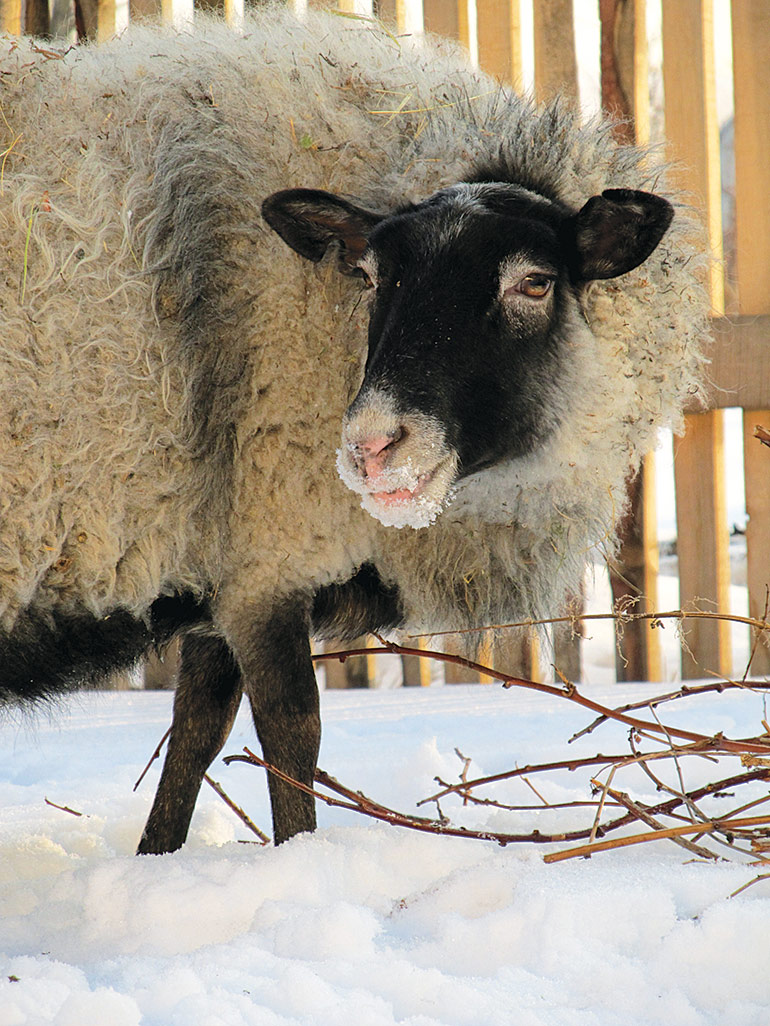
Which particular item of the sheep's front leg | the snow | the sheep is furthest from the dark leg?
the sheep's front leg

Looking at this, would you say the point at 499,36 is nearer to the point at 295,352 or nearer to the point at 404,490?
the point at 295,352

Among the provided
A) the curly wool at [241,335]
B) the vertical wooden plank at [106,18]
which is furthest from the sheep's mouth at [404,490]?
the vertical wooden plank at [106,18]

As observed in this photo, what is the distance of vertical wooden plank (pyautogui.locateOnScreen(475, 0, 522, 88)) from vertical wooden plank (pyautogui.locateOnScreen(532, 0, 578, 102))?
0.09 metres

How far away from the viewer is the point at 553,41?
4.45 m

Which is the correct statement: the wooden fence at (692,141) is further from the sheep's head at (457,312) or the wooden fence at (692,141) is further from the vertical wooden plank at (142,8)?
the sheep's head at (457,312)

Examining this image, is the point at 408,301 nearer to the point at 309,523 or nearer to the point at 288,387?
the point at 288,387

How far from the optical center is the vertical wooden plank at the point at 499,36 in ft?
14.4

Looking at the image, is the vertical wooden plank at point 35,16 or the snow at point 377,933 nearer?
the snow at point 377,933

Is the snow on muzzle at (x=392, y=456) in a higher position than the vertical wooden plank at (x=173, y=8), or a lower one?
lower

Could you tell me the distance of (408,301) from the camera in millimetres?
2127

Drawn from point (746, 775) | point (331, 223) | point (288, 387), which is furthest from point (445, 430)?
point (746, 775)

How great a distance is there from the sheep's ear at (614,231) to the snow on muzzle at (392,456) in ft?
1.96

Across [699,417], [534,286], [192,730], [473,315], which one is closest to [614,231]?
[534,286]

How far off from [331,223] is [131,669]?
3.96 ft
